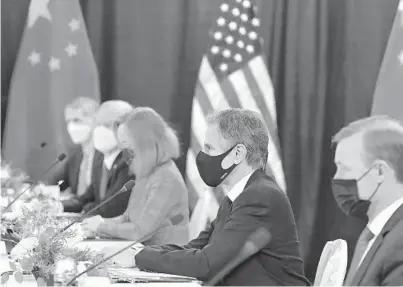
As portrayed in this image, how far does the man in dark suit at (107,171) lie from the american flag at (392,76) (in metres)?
1.67

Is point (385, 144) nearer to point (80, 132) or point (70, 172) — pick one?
point (80, 132)

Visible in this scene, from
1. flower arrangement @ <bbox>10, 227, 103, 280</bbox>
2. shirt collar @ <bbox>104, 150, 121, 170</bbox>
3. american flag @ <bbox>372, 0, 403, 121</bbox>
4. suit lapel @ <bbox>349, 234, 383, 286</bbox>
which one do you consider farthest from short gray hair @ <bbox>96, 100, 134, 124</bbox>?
suit lapel @ <bbox>349, 234, 383, 286</bbox>

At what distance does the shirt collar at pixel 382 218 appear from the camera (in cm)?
225

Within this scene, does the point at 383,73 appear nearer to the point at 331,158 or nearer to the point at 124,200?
the point at 331,158

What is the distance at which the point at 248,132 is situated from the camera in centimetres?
242

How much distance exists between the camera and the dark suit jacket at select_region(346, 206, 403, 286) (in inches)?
78.3

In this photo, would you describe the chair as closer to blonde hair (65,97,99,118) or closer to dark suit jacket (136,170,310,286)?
dark suit jacket (136,170,310,286)

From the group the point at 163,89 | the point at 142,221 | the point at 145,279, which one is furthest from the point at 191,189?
the point at 145,279

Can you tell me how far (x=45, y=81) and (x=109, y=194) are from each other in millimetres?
1918

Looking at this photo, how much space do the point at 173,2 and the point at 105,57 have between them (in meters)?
0.71

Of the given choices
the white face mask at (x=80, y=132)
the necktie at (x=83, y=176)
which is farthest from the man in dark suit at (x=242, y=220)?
the white face mask at (x=80, y=132)

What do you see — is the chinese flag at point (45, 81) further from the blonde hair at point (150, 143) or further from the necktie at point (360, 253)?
the necktie at point (360, 253)

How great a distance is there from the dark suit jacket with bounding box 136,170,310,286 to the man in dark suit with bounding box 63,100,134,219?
1655mm

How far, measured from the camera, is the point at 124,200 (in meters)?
4.00
